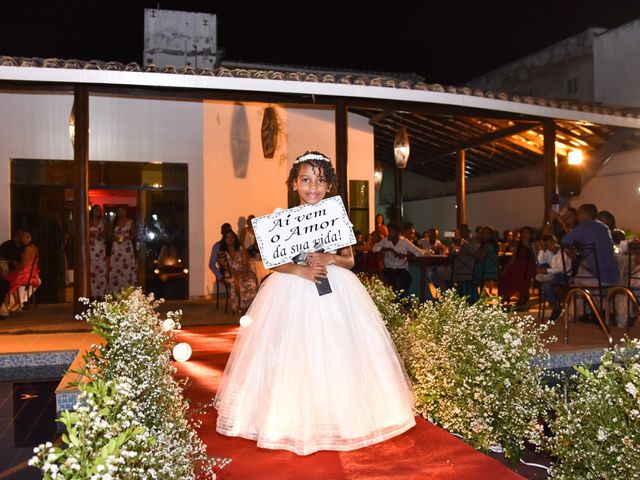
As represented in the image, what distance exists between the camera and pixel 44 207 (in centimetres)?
1102

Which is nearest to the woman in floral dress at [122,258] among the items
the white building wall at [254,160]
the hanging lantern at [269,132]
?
the white building wall at [254,160]

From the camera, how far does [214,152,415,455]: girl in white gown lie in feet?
11.2

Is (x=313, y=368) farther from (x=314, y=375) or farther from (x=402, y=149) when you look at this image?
(x=402, y=149)

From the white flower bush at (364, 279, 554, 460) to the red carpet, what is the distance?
18 centimetres

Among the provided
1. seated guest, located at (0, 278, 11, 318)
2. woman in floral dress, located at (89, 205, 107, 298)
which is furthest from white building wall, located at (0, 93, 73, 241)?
seated guest, located at (0, 278, 11, 318)

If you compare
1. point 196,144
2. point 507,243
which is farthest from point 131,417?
point 507,243

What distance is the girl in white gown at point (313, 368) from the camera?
3.40m

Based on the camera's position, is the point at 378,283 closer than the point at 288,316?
No

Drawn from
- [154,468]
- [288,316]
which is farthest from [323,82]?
[154,468]

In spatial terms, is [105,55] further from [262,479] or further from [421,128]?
[262,479]

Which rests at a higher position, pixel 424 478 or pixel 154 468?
pixel 154 468

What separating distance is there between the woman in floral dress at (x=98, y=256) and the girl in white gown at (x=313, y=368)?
24.1 feet

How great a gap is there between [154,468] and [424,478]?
59.7 inches

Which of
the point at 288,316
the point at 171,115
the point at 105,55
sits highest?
the point at 105,55
